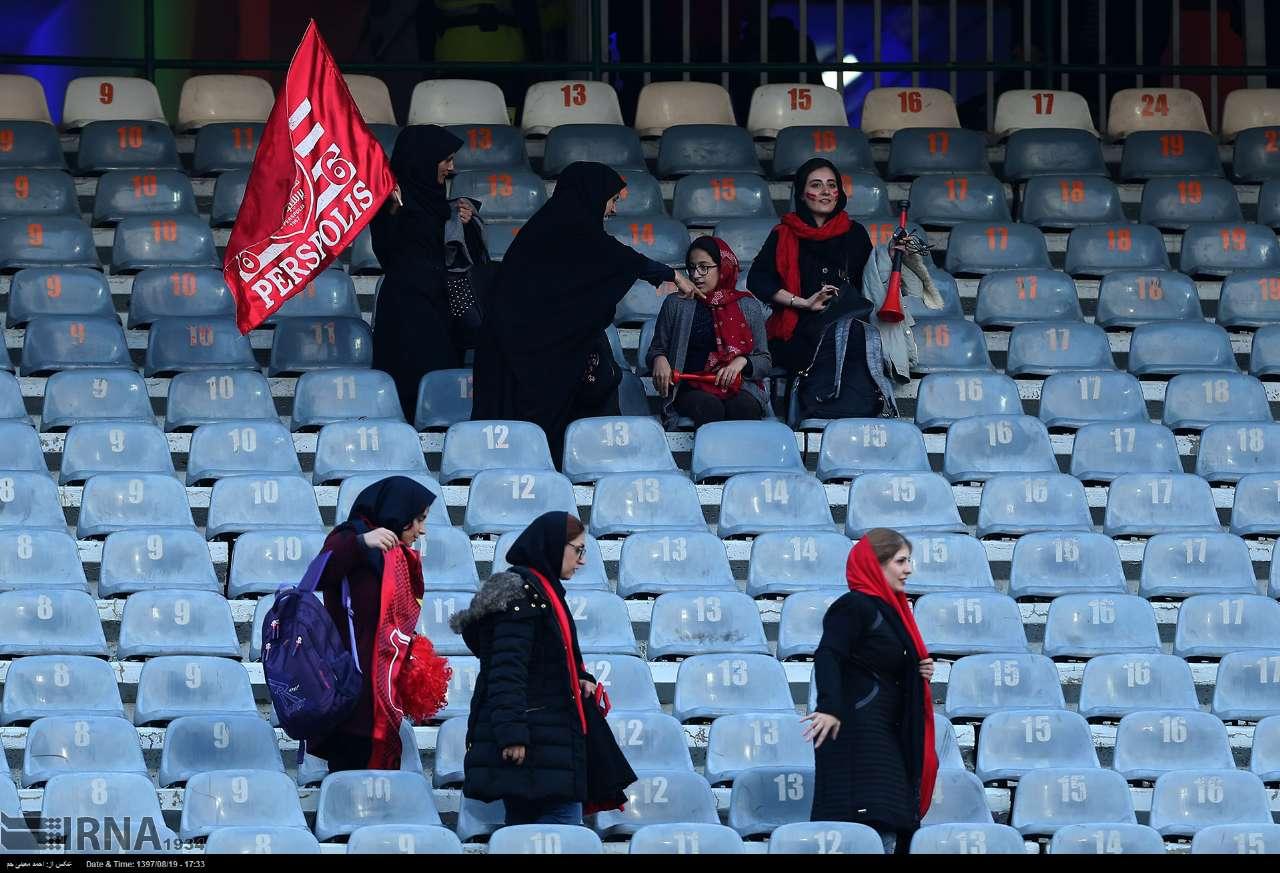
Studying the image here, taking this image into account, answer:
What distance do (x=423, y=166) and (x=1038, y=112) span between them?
14.1ft

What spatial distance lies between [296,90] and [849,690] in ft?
14.5

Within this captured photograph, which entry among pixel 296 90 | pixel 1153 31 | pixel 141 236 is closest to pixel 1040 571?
pixel 296 90

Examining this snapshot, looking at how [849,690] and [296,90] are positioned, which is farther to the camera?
[296,90]

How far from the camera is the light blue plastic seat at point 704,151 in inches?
537

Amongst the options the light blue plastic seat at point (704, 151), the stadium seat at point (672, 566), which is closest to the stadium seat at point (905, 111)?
the light blue plastic seat at point (704, 151)

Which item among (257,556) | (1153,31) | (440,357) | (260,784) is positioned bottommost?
(260,784)

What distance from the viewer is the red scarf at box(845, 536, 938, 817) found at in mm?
8281

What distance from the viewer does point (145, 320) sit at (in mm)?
11922

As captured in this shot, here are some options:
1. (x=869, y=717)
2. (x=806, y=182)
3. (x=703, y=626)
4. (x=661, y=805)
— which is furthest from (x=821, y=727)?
(x=806, y=182)

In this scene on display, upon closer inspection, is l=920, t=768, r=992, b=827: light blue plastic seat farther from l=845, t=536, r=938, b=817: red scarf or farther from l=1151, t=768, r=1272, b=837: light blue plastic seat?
l=1151, t=768, r=1272, b=837: light blue plastic seat

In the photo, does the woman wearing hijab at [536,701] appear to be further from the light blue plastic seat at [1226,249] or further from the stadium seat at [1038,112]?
the stadium seat at [1038,112]

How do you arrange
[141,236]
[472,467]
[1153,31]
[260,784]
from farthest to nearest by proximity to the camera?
[1153,31] < [141,236] < [472,467] < [260,784]

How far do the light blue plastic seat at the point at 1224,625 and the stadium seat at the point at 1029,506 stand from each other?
2.38 feet

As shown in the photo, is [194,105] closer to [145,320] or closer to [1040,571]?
[145,320]
